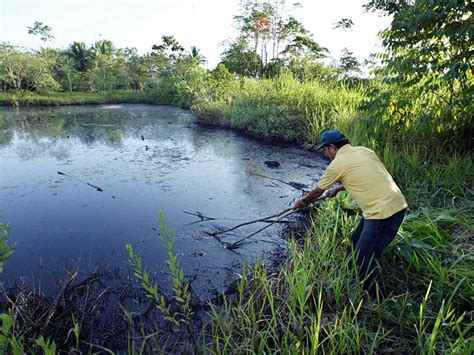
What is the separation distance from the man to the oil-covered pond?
3.52 ft

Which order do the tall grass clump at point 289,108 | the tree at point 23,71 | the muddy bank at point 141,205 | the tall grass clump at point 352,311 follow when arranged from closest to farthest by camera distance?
1. the tall grass clump at point 352,311
2. the muddy bank at point 141,205
3. the tall grass clump at point 289,108
4. the tree at point 23,71

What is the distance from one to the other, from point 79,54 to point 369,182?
3293 centimetres

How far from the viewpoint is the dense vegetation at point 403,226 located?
1.74 m

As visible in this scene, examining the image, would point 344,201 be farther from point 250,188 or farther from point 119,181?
point 119,181

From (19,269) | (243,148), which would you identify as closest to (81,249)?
(19,269)

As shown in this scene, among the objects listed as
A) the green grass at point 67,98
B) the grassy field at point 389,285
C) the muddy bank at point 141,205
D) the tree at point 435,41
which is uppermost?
the tree at point 435,41

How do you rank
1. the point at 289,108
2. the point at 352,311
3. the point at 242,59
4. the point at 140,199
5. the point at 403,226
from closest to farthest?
1. the point at 352,311
2. the point at 403,226
3. the point at 140,199
4. the point at 289,108
5. the point at 242,59

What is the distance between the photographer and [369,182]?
2053mm

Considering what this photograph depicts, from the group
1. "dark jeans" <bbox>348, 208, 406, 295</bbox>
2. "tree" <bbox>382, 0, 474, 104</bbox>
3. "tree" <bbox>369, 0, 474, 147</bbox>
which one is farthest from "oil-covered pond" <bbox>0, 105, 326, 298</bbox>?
"tree" <bbox>382, 0, 474, 104</bbox>

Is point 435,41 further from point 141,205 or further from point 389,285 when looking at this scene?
point 141,205

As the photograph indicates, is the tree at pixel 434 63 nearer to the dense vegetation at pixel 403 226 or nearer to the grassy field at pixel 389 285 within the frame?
the dense vegetation at pixel 403 226

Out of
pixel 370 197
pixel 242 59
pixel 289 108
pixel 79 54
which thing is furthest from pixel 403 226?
pixel 79 54

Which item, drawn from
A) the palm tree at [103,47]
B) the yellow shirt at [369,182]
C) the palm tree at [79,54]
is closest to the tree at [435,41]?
the yellow shirt at [369,182]

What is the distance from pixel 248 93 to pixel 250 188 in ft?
20.2
